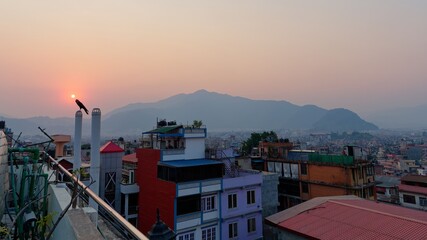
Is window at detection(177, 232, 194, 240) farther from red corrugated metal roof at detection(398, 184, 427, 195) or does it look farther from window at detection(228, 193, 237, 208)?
red corrugated metal roof at detection(398, 184, 427, 195)

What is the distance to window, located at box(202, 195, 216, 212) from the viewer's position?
18919 mm

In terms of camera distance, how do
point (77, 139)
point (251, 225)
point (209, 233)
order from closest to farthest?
point (77, 139) → point (209, 233) → point (251, 225)

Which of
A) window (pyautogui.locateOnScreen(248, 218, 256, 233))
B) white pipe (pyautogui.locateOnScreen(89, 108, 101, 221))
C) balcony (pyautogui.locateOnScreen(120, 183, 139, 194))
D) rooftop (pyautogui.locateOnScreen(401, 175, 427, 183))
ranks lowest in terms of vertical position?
window (pyautogui.locateOnScreen(248, 218, 256, 233))

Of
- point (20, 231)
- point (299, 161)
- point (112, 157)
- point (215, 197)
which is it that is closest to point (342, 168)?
point (299, 161)

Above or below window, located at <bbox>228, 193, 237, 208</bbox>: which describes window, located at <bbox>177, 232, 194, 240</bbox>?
below

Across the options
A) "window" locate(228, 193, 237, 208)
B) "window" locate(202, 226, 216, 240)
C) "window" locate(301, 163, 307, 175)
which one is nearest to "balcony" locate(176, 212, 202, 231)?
"window" locate(202, 226, 216, 240)

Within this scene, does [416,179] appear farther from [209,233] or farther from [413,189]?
[209,233]

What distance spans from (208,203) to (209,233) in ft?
7.25

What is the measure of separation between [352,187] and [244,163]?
1130cm

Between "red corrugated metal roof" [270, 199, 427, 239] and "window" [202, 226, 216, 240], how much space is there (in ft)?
23.7

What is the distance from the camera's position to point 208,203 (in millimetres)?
19156

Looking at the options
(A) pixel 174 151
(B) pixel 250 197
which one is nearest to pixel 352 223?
(B) pixel 250 197

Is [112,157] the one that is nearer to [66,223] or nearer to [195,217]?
[195,217]

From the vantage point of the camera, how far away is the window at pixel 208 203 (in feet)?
62.1
